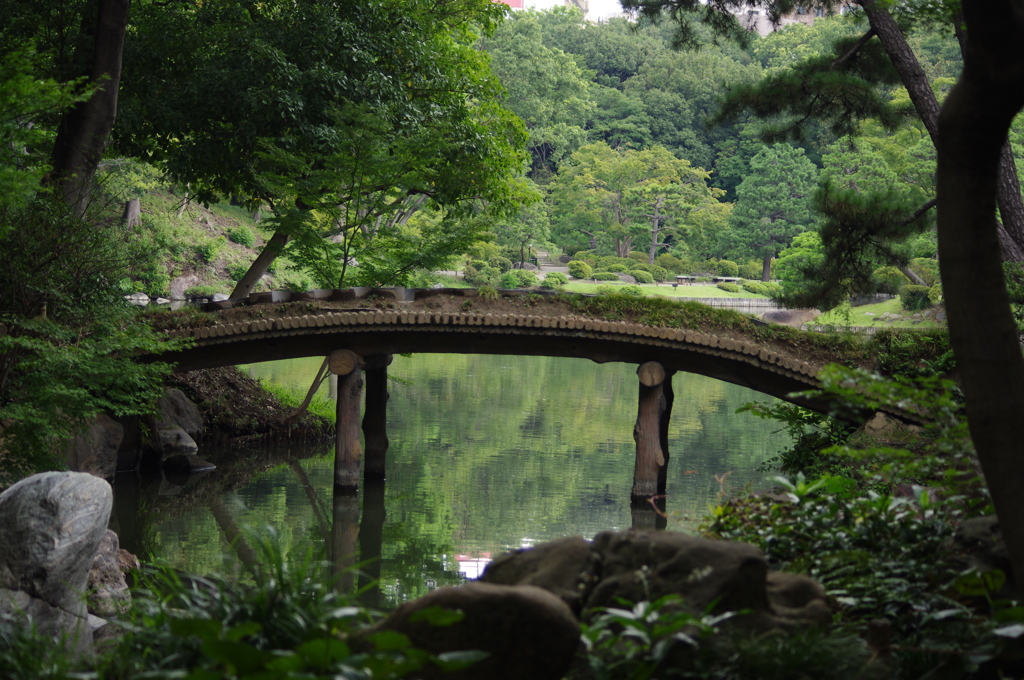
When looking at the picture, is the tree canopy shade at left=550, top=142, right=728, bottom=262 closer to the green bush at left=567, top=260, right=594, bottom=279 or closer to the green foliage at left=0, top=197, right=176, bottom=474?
the green bush at left=567, top=260, right=594, bottom=279

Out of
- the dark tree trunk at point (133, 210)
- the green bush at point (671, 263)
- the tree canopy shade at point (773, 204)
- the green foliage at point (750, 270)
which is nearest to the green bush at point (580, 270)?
the green bush at point (671, 263)

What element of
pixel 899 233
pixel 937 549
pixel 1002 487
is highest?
pixel 899 233

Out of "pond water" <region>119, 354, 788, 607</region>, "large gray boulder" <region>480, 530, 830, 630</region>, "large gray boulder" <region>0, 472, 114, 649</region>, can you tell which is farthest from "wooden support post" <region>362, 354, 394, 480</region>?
"large gray boulder" <region>480, 530, 830, 630</region>

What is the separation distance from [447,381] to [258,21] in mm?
9843

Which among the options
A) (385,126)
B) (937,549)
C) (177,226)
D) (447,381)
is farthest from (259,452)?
(177,226)

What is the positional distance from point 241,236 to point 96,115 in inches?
914

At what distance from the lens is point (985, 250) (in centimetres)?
317

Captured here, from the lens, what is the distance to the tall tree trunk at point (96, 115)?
10.5 meters

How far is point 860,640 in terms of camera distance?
3.01 metres

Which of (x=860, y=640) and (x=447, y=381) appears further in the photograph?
(x=447, y=381)

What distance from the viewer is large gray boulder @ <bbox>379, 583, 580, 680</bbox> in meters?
2.82

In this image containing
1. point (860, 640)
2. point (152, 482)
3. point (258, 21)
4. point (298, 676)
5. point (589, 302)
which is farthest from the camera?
point (258, 21)

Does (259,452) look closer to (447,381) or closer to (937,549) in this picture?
(447,381)

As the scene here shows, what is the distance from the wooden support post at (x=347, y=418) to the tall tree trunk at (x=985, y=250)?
861 cm
